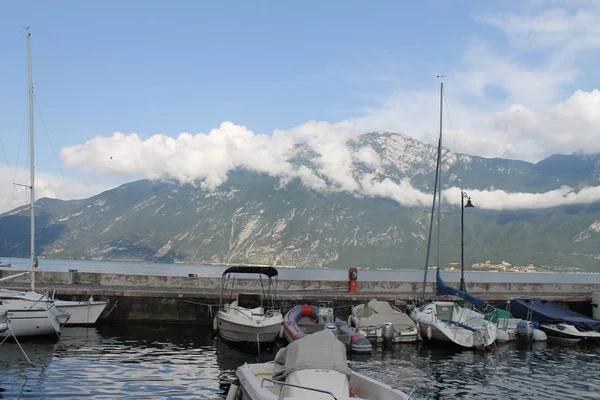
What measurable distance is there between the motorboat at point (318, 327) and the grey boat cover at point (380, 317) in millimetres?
1151

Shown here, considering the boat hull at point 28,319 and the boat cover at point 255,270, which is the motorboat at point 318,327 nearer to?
the boat cover at point 255,270

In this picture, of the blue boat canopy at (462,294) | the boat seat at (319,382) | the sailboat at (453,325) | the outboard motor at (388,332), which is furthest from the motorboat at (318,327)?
the boat seat at (319,382)

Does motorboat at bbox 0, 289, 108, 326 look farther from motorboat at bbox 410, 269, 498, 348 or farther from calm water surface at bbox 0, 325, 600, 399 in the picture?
motorboat at bbox 410, 269, 498, 348

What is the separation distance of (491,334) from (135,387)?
51.5 ft

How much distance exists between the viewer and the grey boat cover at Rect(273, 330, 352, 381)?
1089 cm

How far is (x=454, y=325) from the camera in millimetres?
24516

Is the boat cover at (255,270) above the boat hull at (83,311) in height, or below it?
above

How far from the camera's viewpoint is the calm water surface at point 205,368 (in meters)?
15.9

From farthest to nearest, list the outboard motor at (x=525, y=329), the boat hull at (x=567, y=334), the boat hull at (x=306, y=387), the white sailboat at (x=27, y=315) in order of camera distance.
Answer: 1. the outboard motor at (x=525, y=329)
2. the boat hull at (x=567, y=334)
3. the white sailboat at (x=27, y=315)
4. the boat hull at (x=306, y=387)

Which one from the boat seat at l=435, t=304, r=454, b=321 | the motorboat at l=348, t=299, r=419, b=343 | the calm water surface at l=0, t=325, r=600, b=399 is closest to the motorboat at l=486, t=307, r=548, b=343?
the calm water surface at l=0, t=325, r=600, b=399

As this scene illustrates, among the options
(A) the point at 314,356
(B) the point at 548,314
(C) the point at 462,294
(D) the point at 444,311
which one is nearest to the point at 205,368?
(A) the point at 314,356

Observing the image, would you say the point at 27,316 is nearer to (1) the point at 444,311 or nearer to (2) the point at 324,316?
(2) the point at 324,316

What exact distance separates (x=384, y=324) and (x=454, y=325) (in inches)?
124

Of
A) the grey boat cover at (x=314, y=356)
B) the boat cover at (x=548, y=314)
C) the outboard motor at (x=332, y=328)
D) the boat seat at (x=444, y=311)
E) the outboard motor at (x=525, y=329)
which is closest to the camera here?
the grey boat cover at (x=314, y=356)
